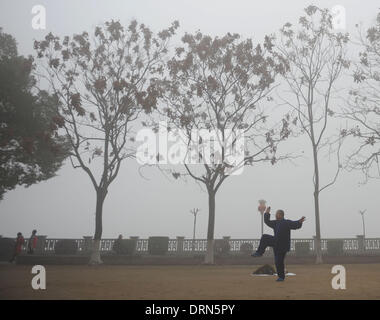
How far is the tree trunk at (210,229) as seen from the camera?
62.1 ft

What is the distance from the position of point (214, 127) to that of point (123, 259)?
8972 mm

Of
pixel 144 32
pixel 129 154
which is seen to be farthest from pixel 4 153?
pixel 144 32

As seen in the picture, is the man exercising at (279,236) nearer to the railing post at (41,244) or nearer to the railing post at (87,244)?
the railing post at (87,244)

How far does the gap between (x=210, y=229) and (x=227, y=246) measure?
28.2 ft

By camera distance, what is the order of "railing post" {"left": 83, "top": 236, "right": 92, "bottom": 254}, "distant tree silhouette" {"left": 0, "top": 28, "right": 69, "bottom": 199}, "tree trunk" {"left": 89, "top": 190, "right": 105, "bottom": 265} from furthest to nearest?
1. "railing post" {"left": 83, "top": 236, "right": 92, "bottom": 254}
2. "distant tree silhouette" {"left": 0, "top": 28, "right": 69, "bottom": 199}
3. "tree trunk" {"left": 89, "top": 190, "right": 105, "bottom": 265}

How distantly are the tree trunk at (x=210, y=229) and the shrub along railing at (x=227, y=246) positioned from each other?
816cm

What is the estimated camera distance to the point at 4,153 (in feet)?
71.9

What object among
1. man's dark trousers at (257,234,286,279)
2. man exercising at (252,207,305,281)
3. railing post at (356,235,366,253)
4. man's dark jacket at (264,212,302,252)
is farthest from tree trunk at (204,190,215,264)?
railing post at (356,235,366,253)

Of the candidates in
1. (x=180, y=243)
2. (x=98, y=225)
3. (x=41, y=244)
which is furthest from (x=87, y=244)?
(x=98, y=225)

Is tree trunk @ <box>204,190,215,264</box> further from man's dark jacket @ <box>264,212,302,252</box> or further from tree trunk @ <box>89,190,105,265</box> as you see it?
man's dark jacket @ <box>264,212,302,252</box>

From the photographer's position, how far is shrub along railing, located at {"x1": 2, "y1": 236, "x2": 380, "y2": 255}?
26.7 metres

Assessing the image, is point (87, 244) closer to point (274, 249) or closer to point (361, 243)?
point (274, 249)

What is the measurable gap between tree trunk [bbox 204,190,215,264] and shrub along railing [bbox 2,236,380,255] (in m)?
8.16

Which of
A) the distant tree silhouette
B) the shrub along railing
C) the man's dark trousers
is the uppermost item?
the distant tree silhouette
